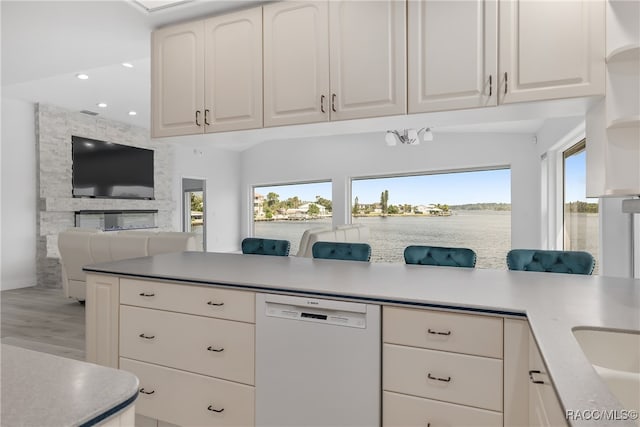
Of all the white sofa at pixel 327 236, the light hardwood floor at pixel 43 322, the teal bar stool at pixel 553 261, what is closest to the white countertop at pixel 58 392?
the teal bar stool at pixel 553 261

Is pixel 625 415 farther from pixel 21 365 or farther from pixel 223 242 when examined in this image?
pixel 223 242

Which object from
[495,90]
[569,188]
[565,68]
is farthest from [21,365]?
[569,188]

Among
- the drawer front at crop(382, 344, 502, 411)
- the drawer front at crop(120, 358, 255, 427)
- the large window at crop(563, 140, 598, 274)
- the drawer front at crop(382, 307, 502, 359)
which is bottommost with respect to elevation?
the drawer front at crop(120, 358, 255, 427)

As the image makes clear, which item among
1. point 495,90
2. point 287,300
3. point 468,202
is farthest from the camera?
point 468,202

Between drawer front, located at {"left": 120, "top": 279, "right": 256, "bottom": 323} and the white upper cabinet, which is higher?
the white upper cabinet

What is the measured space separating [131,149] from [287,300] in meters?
6.71

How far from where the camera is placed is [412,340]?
148 centimetres

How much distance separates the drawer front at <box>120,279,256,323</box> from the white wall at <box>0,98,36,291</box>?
4866 millimetres

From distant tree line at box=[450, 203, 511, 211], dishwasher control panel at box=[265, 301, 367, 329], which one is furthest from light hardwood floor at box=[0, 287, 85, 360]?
distant tree line at box=[450, 203, 511, 211]

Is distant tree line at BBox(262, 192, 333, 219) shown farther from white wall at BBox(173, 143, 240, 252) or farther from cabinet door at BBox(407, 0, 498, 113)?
cabinet door at BBox(407, 0, 498, 113)

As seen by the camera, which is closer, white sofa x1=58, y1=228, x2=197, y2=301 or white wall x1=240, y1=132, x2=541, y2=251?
white sofa x1=58, y1=228, x2=197, y2=301

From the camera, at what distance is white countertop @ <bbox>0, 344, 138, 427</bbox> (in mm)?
594

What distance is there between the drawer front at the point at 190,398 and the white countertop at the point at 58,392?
1.13 metres

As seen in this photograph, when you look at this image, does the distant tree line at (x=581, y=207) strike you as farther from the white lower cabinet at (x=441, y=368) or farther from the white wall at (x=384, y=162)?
the white lower cabinet at (x=441, y=368)
